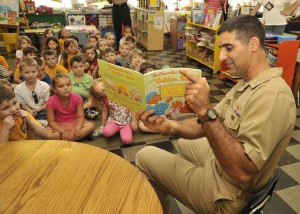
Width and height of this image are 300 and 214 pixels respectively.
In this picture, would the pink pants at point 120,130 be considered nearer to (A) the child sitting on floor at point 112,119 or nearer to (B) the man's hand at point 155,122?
(A) the child sitting on floor at point 112,119

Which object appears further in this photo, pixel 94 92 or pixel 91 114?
pixel 91 114

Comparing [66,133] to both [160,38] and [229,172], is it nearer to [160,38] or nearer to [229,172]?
[229,172]

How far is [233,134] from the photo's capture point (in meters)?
1.05

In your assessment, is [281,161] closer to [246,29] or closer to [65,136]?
[246,29]

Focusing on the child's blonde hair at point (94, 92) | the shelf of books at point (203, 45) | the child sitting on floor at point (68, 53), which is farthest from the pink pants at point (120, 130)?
the shelf of books at point (203, 45)

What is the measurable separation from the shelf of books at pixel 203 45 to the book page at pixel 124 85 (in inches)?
133

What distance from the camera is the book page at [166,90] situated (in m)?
1.06

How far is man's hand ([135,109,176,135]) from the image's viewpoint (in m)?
1.18

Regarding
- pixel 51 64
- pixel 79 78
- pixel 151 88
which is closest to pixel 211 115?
pixel 151 88

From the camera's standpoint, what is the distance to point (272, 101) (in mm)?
890

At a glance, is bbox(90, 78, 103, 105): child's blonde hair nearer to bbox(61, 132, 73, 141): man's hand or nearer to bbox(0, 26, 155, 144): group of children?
bbox(0, 26, 155, 144): group of children

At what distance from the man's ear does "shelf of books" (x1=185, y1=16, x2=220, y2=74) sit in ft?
10.7

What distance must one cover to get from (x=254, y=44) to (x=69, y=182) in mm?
940

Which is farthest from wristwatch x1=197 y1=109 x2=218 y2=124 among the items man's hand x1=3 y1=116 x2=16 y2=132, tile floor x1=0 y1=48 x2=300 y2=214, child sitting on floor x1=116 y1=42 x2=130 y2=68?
child sitting on floor x1=116 y1=42 x2=130 y2=68
